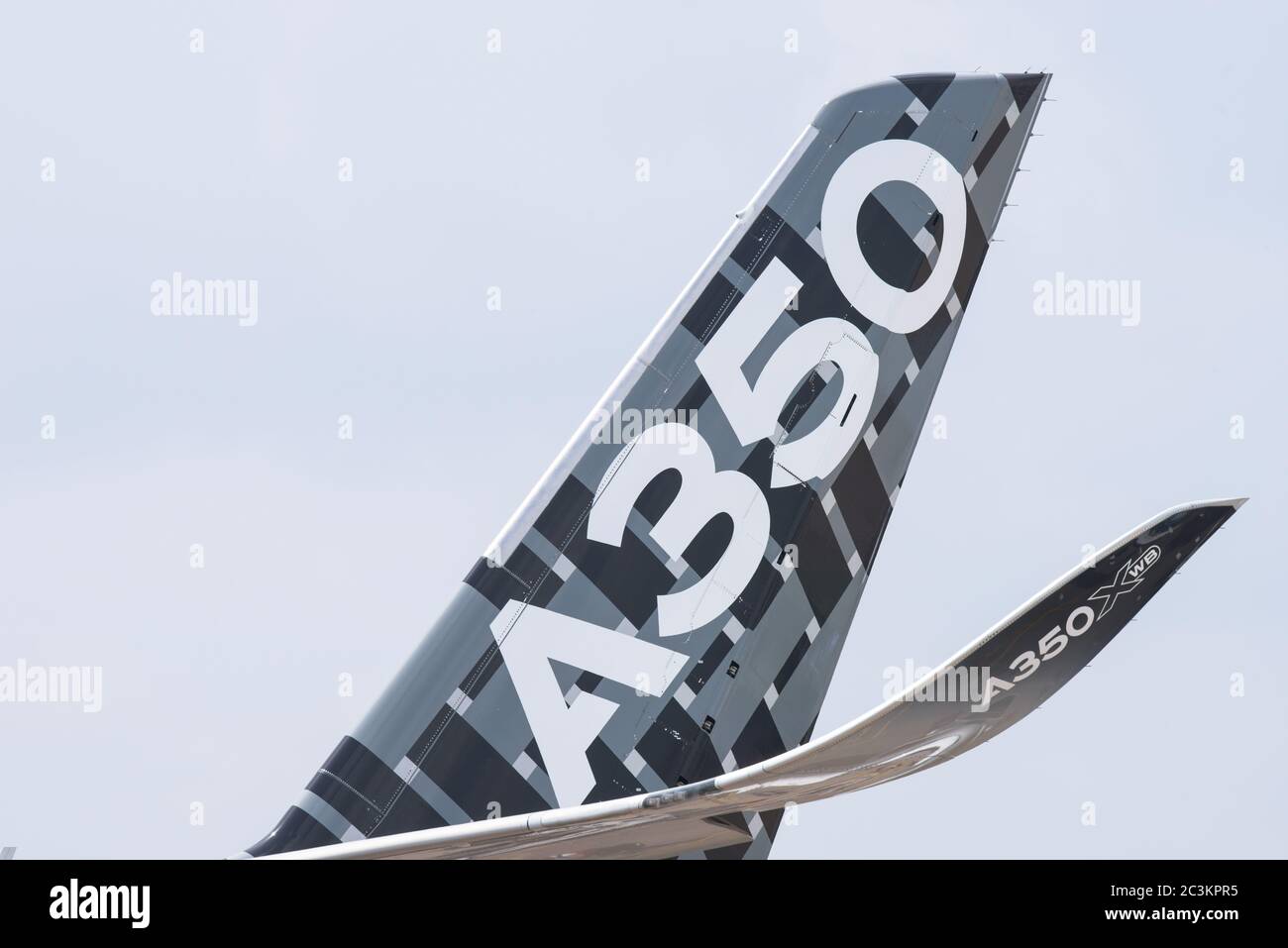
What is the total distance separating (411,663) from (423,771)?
2.61ft

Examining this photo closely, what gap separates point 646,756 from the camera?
10.9 metres

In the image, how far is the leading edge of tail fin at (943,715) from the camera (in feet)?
20.7

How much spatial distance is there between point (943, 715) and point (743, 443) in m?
5.42

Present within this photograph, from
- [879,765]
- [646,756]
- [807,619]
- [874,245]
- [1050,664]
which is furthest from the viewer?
[874,245]

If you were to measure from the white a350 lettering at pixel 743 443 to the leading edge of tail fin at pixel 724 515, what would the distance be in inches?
0.7

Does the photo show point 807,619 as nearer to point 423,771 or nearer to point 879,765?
point 423,771

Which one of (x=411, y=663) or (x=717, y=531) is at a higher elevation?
(x=717, y=531)

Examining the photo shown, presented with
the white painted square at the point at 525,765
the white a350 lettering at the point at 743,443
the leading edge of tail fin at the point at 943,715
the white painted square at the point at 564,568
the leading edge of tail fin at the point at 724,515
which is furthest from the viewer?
the white painted square at the point at 564,568

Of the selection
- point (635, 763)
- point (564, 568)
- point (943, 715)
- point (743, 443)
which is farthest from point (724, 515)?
point (943, 715)

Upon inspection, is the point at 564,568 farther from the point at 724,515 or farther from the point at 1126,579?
the point at 1126,579

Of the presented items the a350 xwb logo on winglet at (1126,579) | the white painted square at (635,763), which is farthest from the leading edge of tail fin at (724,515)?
the a350 xwb logo on winglet at (1126,579)

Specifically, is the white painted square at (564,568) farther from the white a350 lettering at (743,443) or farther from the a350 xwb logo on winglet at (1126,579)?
the a350 xwb logo on winglet at (1126,579)
